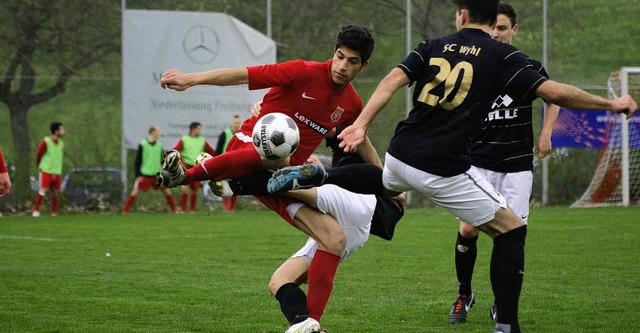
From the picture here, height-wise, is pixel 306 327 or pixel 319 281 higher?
pixel 319 281

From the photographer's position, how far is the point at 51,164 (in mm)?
19969

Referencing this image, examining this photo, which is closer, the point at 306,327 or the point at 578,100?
the point at 578,100

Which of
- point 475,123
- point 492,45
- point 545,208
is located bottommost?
point 545,208

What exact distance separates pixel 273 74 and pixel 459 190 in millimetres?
1470

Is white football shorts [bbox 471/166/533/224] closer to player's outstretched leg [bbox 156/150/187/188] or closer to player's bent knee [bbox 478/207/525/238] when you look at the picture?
player's bent knee [bbox 478/207/525/238]

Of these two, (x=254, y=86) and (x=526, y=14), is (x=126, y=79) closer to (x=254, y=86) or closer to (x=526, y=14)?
(x=526, y=14)

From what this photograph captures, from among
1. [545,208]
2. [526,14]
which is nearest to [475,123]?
[545,208]

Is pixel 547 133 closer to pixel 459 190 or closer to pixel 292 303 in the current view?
pixel 459 190

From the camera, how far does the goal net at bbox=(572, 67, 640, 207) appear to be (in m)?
20.7

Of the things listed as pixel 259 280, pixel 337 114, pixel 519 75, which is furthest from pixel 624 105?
pixel 259 280

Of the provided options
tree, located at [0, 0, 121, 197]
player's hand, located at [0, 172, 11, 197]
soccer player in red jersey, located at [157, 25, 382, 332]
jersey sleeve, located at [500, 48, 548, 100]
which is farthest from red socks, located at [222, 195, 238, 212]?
jersey sleeve, located at [500, 48, 548, 100]

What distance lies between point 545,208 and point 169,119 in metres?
8.49

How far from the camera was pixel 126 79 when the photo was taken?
21359 mm

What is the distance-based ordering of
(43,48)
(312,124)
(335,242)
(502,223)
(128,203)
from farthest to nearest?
(43,48), (128,203), (312,124), (335,242), (502,223)
